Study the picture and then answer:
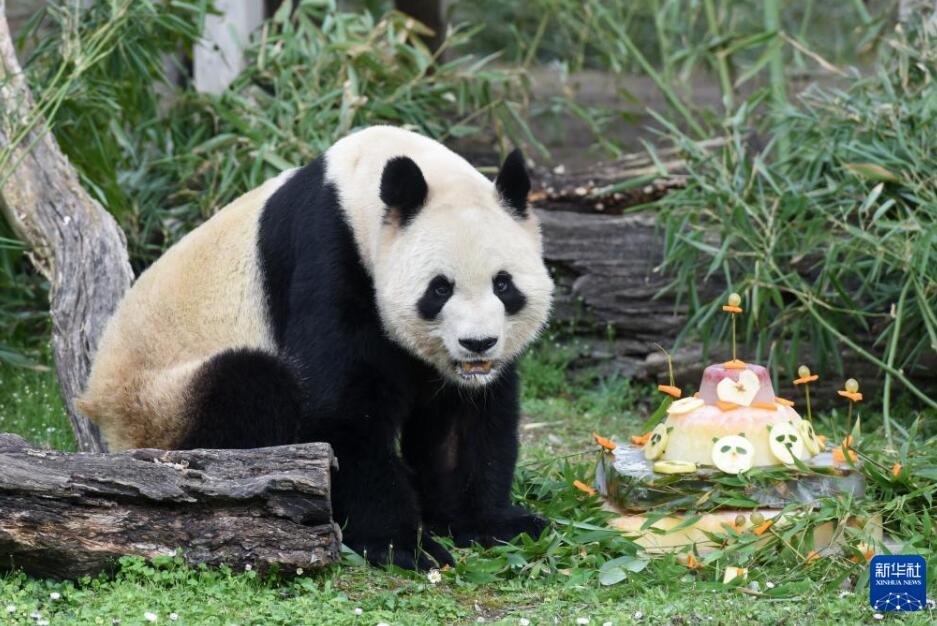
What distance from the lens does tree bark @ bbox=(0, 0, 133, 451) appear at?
17.6 ft

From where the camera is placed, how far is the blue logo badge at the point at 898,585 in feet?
11.6

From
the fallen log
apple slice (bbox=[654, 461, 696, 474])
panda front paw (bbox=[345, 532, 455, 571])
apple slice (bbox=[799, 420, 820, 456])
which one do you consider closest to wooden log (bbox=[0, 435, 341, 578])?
panda front paw (bbox=[345, 532, 455, 571])

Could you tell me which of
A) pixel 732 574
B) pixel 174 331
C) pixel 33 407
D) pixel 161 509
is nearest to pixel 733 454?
pixel 732 574

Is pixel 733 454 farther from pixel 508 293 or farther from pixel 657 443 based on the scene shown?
Answer: pixel 508 293

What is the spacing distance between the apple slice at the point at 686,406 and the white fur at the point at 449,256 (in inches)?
23.2

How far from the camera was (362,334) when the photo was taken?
4219 millimetres

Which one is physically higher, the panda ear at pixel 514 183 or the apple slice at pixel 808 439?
the panda ear at pixel 514 183

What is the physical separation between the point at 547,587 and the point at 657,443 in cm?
78

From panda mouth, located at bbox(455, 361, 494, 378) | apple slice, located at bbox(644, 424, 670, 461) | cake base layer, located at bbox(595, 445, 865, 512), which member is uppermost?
panda mouth, located at bbox(455, 361, 494, 378)

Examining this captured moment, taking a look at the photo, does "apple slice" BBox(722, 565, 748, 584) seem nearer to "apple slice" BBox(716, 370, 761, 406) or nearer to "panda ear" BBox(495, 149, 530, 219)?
"apple slice" BBox(716, 370, 761, 406)

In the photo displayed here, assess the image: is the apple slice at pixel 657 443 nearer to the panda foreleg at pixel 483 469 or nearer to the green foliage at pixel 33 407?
the panda foreleg at pixel 483 469

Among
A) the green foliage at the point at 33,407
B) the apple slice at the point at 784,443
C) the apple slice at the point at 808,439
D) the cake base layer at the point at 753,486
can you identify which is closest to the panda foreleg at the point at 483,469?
the cake base layer at the point at 753,486

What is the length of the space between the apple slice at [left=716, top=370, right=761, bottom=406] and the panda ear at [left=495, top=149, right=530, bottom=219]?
37.3 inches

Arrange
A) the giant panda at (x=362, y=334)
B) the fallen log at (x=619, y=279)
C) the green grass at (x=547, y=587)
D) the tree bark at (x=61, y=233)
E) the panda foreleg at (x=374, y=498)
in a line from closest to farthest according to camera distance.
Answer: the green grass at (x=547, y=587) < the giant panda at (x=362, y=334) < the panda foreleg at (x=374, y=498) < the tree bark at (x=61, y=233) < the fallen log at (x=619, y=279)
